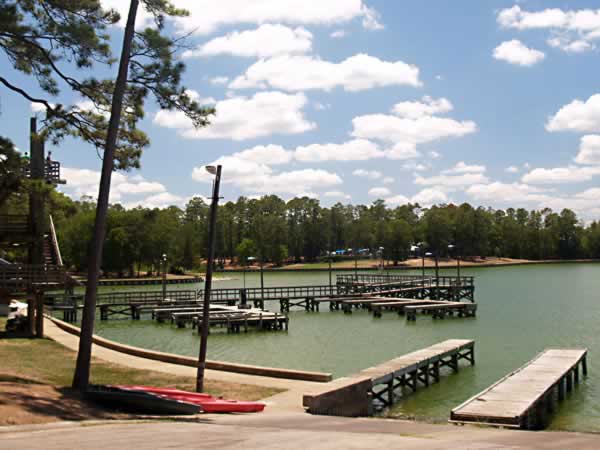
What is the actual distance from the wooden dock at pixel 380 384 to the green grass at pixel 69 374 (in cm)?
182

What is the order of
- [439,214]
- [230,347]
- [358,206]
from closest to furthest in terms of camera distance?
[230,347] < [439,214] < [358,206]

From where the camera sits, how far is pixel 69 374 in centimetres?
1842

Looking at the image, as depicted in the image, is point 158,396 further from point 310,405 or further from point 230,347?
point 230,347

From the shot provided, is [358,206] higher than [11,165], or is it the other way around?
[358,206]

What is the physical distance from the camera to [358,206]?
7229 inches

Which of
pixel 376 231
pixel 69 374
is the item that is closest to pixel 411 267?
pixel 376 231

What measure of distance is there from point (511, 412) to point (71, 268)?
105175mm

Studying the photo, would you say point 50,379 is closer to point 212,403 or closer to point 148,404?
point 148,404

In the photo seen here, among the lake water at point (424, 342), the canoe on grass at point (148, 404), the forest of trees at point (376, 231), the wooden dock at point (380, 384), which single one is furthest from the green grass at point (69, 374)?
the forest of trees at point (376, 231)

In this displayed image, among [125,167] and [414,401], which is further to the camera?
[414,401]

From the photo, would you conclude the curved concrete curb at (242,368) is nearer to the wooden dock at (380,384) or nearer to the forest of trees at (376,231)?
the wooden dock at (380,384)

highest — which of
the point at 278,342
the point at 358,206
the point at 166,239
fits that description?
the point at 358,206

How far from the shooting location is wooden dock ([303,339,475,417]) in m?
15.5

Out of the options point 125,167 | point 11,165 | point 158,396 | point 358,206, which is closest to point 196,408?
point 158,396
